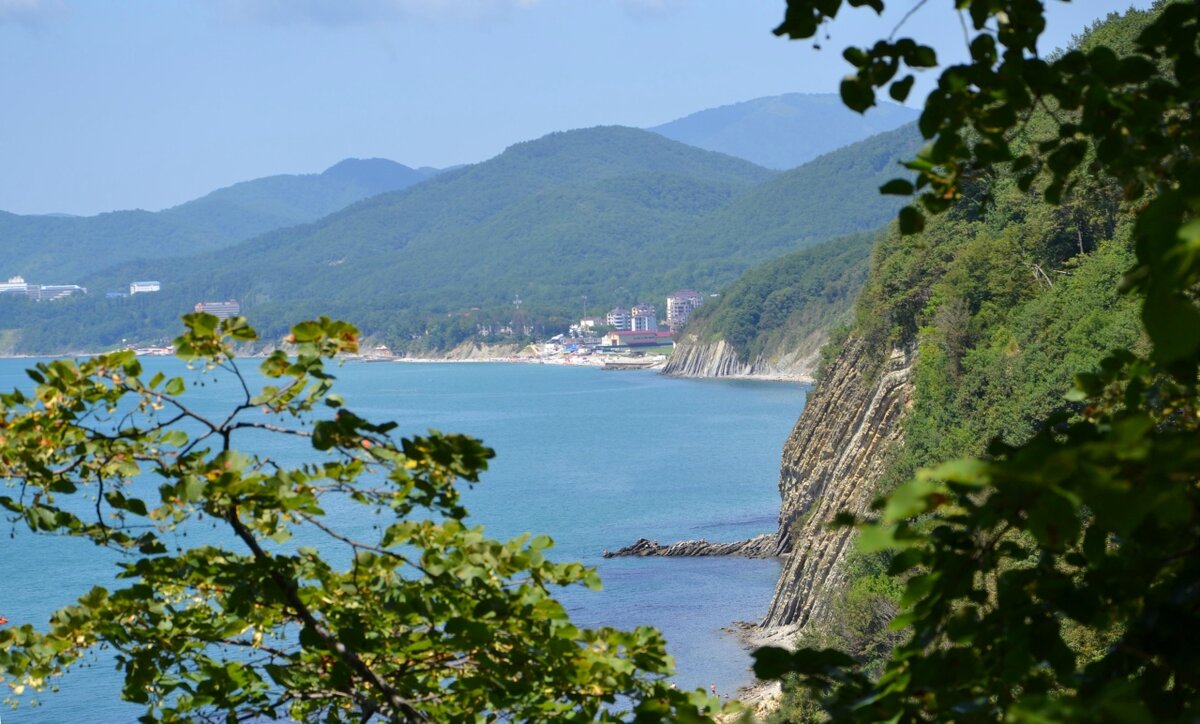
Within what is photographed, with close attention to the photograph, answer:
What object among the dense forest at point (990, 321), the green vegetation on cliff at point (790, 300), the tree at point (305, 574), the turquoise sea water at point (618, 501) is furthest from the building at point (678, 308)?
the tree at point (305, 574)

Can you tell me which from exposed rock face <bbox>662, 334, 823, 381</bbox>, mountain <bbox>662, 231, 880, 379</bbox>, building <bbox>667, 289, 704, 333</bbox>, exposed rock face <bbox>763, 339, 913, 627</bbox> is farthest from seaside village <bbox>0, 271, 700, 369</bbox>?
exposed rock face <bbox>763, 339, 913, 627</bbox>

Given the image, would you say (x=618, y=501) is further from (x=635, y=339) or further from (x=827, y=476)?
(x=635, y=339)

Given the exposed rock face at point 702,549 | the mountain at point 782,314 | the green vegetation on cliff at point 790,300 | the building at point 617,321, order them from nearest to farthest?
the exposed rock face at point 702,549 < the mountain at point 782,314 < the green vegetation on cliff at point 790,300 < the building at point 617,321

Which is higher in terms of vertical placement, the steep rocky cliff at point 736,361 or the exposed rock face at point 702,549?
the steep rocky cliff at point 736,361

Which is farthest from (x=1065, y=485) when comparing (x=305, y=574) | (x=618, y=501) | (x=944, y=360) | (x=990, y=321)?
(x=618, y=501)

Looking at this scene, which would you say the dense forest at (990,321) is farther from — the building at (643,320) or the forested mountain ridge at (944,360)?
the building at (643,320)

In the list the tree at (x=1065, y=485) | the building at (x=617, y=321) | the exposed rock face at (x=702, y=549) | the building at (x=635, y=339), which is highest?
the building at (x=617, y=321)

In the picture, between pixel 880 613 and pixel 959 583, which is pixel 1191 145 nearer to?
pixel 959 583
